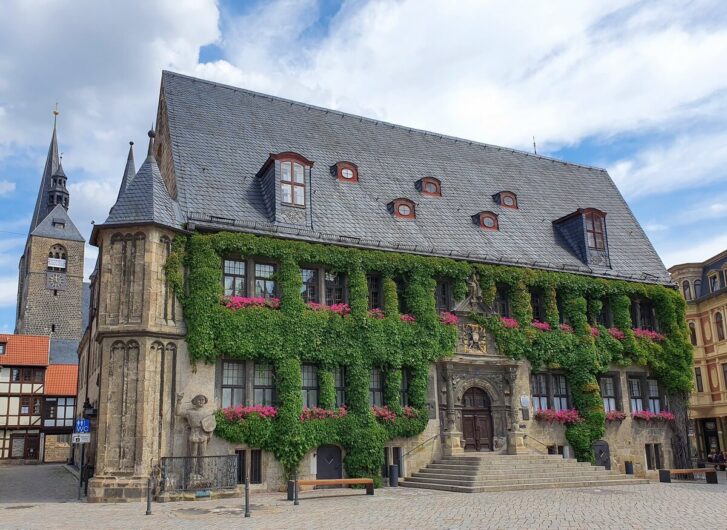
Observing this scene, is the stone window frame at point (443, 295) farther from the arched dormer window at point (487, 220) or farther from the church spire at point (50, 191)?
the church spire at point (50, 191)

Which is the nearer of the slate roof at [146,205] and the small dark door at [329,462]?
the slate roof at [146,205]

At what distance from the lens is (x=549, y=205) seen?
35.2 metres

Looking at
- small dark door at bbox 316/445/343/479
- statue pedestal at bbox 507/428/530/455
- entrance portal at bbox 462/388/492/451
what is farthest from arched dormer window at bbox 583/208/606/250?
small dark door at bbox 316/445/343/479

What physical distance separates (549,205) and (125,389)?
894 inches

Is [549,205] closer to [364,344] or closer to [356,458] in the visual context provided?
[364,344]

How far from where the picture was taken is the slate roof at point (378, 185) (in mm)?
26609

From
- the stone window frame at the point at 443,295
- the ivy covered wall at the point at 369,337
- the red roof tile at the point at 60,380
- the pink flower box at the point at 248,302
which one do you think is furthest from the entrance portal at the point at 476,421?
the red roof tile at the point at 60,380

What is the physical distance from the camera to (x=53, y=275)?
7938 centimetres

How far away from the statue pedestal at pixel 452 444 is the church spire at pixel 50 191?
7168cm

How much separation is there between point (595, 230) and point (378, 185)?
1058 cm

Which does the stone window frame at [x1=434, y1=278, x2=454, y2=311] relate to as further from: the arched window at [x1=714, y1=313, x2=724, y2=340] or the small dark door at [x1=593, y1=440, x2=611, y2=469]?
the arched window at [x1=714, y1=313, x2=724, y2=340]

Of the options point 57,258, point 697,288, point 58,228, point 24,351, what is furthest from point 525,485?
point 58,228

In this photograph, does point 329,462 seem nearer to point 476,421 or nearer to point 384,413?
point 384,413

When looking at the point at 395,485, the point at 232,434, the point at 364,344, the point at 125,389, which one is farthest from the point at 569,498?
the point at 125,389
